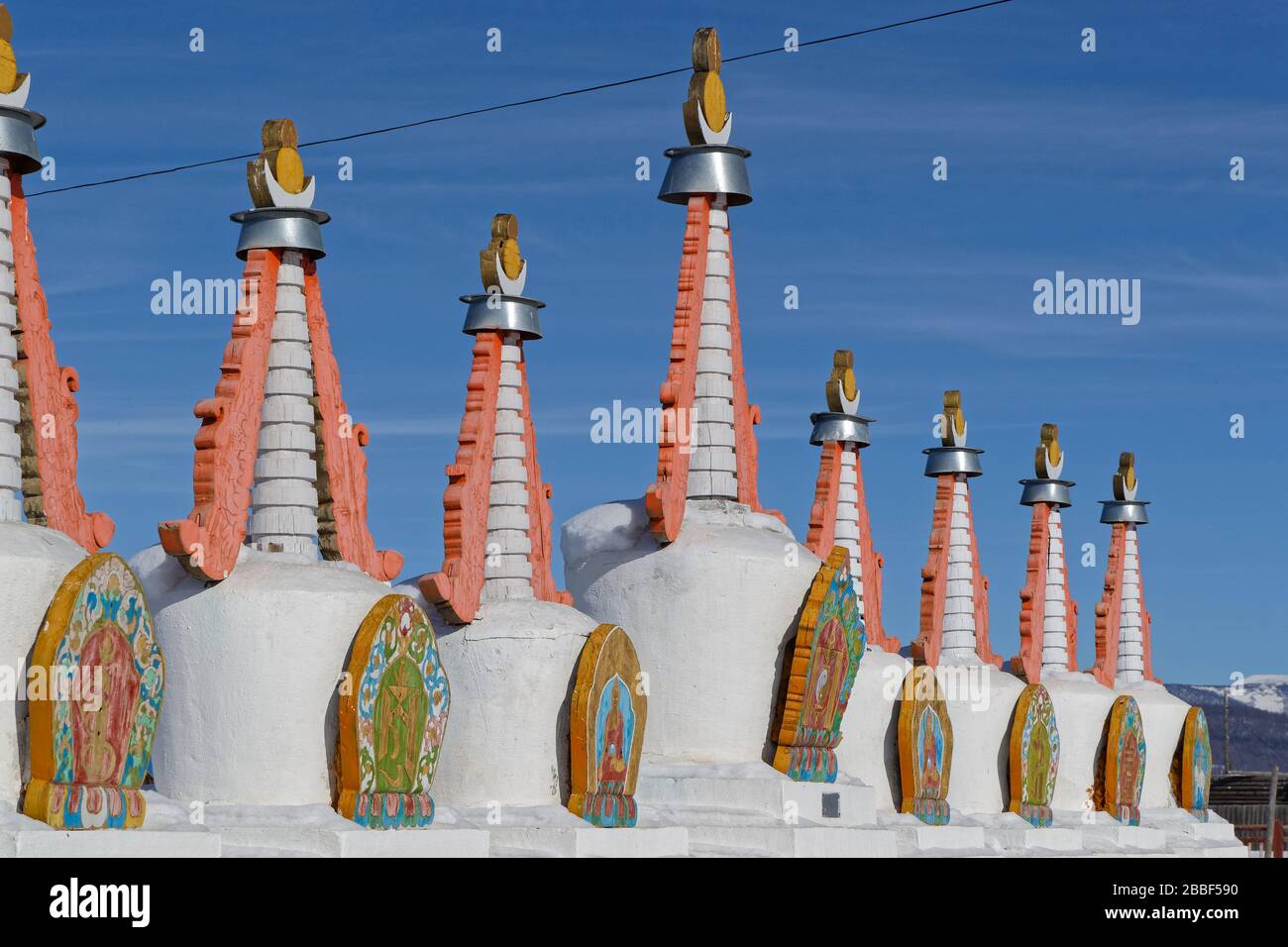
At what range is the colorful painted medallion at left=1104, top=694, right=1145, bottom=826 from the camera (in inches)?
1109

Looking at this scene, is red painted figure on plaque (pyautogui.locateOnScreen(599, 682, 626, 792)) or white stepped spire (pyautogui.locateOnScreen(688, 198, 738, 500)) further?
white stepped spire (pyautogui.locateOnScreen(688, 198, 738, 500))

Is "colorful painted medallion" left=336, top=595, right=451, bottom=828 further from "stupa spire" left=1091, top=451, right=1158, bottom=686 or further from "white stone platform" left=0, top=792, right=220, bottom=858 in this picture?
"stupa spire" left=1091, top=451, right=1158, bottom=686

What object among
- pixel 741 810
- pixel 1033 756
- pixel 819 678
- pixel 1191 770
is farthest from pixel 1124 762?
pixel 741 810

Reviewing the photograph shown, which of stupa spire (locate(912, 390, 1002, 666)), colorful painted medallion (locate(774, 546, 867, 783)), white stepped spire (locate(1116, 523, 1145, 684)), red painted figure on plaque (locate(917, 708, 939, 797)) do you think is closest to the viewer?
colorful painted medallion (locate(774, 546, 867, 783))

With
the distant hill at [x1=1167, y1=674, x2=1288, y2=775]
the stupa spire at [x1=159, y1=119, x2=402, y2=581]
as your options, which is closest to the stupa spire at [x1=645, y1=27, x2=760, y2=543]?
the stupa spire at [x1=159, y1=119, x2=402, y2=581]

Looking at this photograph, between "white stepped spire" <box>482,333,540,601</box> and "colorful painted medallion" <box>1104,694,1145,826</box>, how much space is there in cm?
1267

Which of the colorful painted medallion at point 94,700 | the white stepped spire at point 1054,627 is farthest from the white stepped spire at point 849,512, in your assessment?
the colorful painted medallion at point 94,700

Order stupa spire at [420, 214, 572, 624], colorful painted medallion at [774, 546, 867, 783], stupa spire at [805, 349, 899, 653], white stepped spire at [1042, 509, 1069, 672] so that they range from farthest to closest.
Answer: white stepped spire at [1042, 509, 1069, 672], stupa spire at [805, 349, 899, 653], colorful painted medallion at [774, 546, 867, 783], stupa spire at [420, 214, 572, 624]

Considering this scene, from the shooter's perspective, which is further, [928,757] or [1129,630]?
[1129,630]

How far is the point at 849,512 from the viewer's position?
25000 millimetres

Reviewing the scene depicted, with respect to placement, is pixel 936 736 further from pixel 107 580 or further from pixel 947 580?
pixel 107 580

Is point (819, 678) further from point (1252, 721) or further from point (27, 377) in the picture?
point (1252, 721)

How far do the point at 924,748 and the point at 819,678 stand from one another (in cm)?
387
